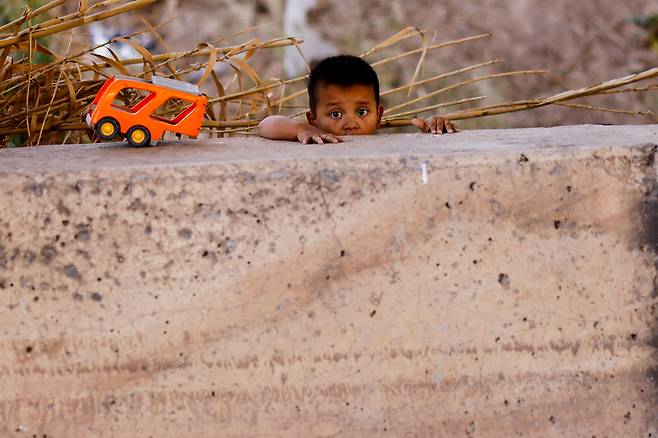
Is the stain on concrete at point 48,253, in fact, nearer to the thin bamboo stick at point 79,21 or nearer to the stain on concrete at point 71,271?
the stain on concrete at point 71,271

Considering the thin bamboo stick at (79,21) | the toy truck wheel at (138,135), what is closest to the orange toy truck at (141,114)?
the toy truck wheel at (138,135)

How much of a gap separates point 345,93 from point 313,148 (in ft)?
2.11

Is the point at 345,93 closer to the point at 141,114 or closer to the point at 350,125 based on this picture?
the point at 350,125

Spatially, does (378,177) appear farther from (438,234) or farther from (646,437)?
(646,437)

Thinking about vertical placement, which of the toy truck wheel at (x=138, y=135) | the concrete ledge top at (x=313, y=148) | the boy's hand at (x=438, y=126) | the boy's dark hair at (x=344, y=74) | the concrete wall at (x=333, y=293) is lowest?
the concrete wall at (x=333, y=293)

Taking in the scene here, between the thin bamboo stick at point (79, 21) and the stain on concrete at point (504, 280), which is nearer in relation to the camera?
the stain on concrete at point (504, 280)

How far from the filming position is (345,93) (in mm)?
1956

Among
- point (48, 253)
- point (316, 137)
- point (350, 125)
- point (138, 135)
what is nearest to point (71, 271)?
point (48, 253)

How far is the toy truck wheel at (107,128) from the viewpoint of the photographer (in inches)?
54.2

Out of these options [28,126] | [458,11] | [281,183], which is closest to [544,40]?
[458,11]

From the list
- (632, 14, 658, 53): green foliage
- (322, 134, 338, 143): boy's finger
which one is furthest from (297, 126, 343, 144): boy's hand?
(632, 14, 658, 53): green foliage

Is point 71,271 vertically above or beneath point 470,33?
beneath

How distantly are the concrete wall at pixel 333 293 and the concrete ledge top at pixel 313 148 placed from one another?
1 cm

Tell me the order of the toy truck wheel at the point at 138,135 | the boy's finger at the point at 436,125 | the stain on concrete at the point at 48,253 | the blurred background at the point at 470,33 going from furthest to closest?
the blurred background at the point at 470,33 < the boy's finger at the point at 436,125 < the toy truck wheel at the point at 138,135 < the stain on concrete at the point at 48,253
